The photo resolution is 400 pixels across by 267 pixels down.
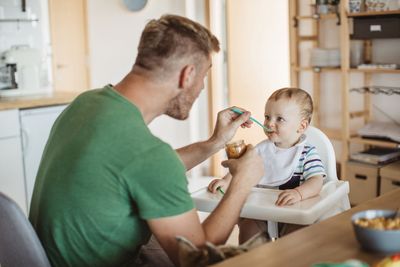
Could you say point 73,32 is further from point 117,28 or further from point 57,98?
point 57,98

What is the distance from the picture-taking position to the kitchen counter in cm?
375

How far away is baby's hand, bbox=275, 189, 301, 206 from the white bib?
0.30m

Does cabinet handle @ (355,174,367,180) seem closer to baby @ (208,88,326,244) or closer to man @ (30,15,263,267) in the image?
baby @ (208,88,326,244)

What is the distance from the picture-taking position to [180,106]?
70.3 inches

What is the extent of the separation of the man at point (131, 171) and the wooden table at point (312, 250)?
0.24m

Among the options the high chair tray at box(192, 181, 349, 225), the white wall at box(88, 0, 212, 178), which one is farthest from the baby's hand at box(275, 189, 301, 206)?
the white wall at box(88, 0, 212, 178)

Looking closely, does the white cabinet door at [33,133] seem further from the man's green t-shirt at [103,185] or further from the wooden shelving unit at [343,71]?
the man's green t-shirt at [103,185]

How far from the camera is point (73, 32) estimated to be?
5418 mm

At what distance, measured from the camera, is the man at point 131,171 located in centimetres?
154

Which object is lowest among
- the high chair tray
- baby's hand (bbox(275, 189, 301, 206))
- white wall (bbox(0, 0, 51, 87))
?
the high chair tray

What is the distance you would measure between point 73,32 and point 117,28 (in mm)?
441

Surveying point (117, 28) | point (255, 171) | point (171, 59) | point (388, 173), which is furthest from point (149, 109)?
point (117, 28)

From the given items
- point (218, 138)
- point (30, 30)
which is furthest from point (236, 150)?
point (30, 30)

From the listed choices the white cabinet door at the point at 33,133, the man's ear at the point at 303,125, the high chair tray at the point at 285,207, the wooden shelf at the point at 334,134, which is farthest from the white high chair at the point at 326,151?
the wooden shelf at the point at 334,134
